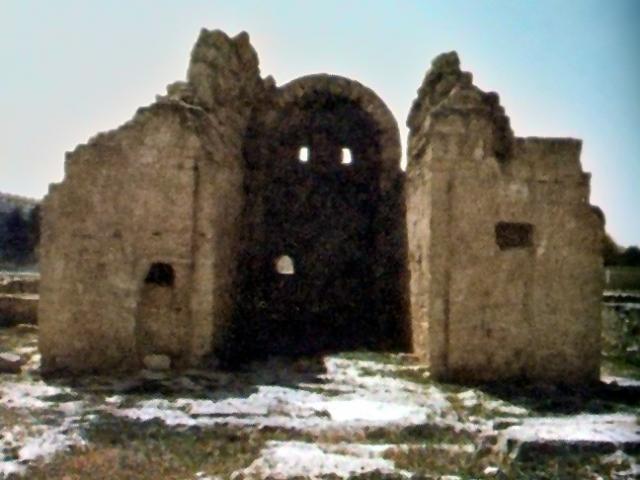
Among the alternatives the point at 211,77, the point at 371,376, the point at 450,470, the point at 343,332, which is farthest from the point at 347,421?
the point at 343,332

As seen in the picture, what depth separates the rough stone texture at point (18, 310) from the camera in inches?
575

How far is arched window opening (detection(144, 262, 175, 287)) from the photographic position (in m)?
10.4

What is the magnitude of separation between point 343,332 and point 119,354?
5.51 metres

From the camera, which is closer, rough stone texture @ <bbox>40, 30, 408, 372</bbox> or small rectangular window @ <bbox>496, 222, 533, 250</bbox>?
small rectangular window @ <bbox>496, 222, 533, 250</bbox>

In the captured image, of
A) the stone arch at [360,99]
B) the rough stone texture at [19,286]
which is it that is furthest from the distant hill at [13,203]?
the stone arch at [360,99]

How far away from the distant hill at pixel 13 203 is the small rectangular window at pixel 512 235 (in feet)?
90.8

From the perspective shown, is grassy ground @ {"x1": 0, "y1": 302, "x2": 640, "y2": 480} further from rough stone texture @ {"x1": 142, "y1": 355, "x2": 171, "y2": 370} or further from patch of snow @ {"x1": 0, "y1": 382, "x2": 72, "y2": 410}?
rough stone texture @ {"x1": 142, "y1": 355, "x2": 171, "y2": 370}

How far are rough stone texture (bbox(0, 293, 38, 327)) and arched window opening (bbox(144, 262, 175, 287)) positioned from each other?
526 cm

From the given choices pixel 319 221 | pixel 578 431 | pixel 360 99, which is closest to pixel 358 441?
pixel 578 431

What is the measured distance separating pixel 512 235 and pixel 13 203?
28769 millimetres

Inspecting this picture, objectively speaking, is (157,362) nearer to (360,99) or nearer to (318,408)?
(318,408)

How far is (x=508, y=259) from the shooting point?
376 inches

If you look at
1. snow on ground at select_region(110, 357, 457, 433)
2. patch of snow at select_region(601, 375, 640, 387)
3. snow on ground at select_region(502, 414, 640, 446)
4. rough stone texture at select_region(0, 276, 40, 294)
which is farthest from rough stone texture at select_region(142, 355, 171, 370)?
rough stone texture at select_region(0, 276, 40, 294)

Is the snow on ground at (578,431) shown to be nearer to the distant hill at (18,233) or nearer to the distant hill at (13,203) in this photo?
the distant hill at (18,233)
